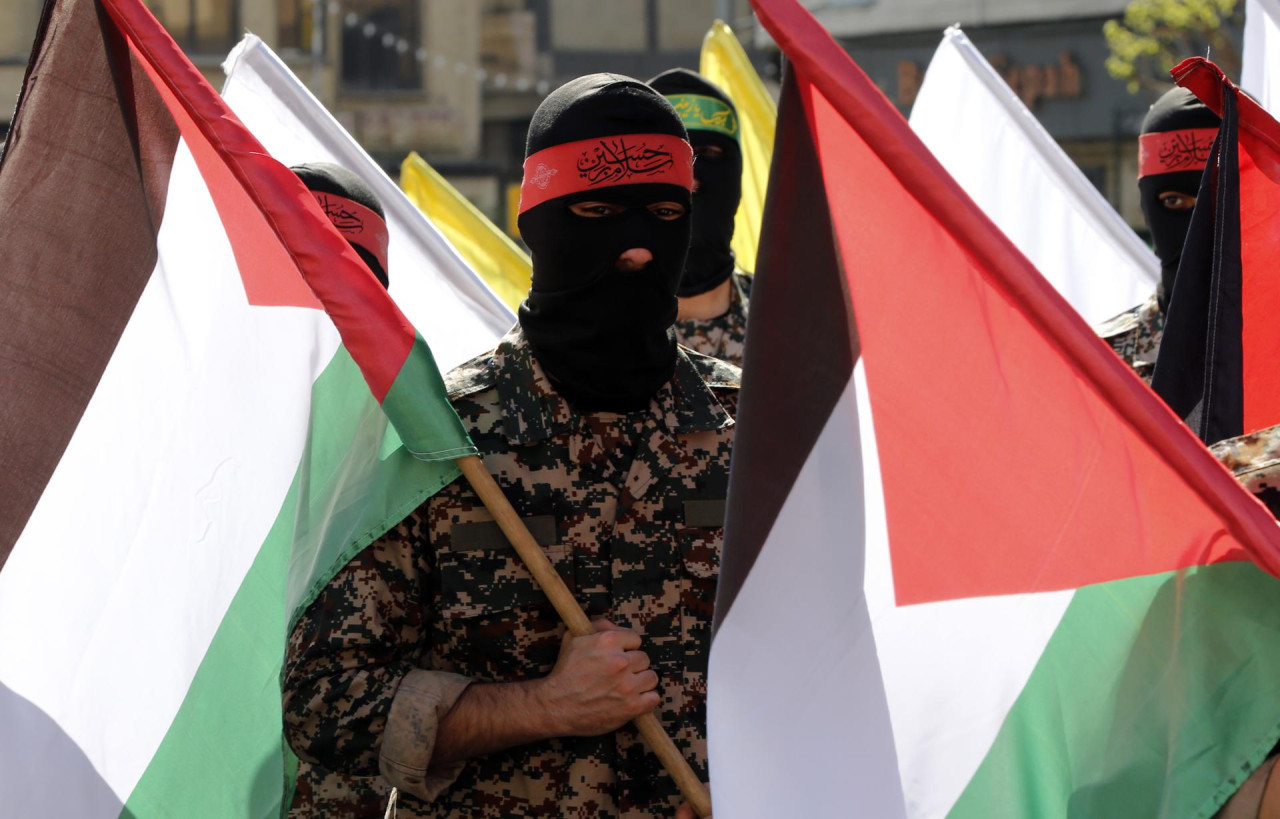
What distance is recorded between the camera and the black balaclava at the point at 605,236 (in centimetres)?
267

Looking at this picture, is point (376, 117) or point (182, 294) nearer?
point (182, 294)

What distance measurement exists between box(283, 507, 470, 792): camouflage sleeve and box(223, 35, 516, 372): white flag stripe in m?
2.32

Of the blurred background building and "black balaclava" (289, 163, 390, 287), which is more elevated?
the blurred background building

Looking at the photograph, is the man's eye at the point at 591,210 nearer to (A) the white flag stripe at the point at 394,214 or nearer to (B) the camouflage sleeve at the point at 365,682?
(B) the camouflage sleeve at the point at 365,682

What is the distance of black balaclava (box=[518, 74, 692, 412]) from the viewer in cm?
267

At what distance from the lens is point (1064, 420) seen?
7.33 ft

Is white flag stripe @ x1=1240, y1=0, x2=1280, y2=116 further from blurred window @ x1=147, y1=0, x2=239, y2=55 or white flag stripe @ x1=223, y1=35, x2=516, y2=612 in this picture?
blurred window @ x1=147, y1=0, x2=239, y2=55

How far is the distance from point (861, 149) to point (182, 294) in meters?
1.22

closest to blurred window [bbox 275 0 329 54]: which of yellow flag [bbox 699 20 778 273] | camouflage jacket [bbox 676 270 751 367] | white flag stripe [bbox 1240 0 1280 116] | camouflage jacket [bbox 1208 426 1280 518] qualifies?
yellow flag [bbox 699 20 778 273]

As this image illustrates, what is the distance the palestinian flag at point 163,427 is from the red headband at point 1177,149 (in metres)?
3.00

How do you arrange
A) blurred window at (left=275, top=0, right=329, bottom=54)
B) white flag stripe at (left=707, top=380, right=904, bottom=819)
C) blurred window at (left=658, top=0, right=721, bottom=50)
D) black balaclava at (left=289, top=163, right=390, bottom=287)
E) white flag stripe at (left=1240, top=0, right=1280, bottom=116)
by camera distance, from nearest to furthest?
white flag stripe at (left=707, top=380, right=904, bottom=819) → black balaclava at (left=289, top=163, right=390, bottom=287) → white flag stripe at (left=1240, top=0, right=1280, bottom=116) → blurred window at (left=275, top=0, right=329, bottom=54) → blurred window at (left=658, top=0, right=721, bottom=50)

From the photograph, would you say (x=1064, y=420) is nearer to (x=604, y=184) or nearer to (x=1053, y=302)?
(x=1053, y=302)

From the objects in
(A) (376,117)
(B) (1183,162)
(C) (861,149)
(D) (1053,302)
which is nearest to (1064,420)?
(D) (1053,302)

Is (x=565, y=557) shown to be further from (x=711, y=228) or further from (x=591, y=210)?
(x=711, y=228)
